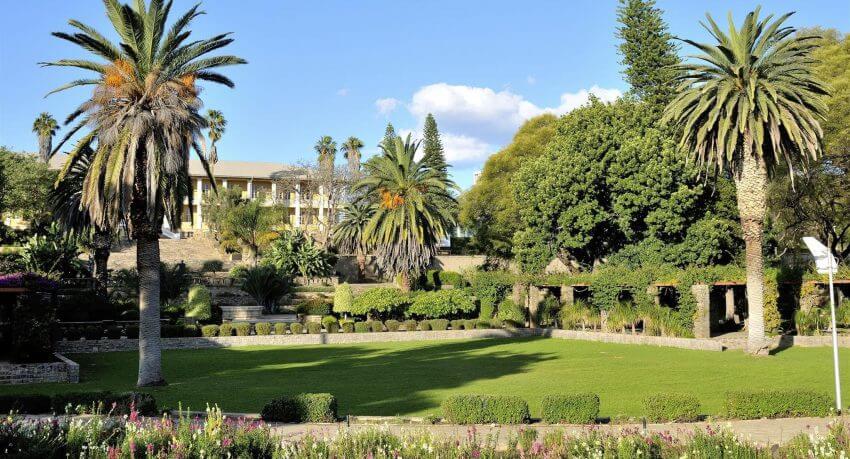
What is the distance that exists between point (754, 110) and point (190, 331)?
21632 mm

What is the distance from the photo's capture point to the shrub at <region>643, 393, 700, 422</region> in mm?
11172

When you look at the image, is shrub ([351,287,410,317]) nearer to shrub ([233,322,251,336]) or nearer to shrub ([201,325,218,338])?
shrub ([233,322,251,336])

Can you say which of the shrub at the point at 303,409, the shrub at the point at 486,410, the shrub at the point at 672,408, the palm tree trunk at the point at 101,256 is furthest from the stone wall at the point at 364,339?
the shrub at the point at 303,409

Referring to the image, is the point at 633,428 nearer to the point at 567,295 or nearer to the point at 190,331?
the point at 190,331

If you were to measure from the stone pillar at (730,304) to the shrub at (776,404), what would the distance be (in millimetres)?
20286

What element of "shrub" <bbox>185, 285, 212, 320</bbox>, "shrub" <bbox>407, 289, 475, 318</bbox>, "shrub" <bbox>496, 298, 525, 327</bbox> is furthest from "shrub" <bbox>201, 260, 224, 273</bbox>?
"shrub" <bbox>496, 298, 525, 327</bbox>

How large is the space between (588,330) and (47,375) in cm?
2027

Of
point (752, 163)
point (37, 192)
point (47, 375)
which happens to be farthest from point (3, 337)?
point (37, 192)

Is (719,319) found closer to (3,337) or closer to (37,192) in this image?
(3,337)

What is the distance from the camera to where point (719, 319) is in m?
32.1

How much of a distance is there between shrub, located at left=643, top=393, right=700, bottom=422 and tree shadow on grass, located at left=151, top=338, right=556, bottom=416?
4.33 metres

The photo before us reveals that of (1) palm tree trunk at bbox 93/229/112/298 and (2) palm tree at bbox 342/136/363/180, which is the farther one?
(2) palm tree at bbox 342/136/363/180

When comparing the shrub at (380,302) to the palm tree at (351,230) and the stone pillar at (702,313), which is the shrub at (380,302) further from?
the palm tree at (351,230)

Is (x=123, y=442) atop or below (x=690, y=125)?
below
